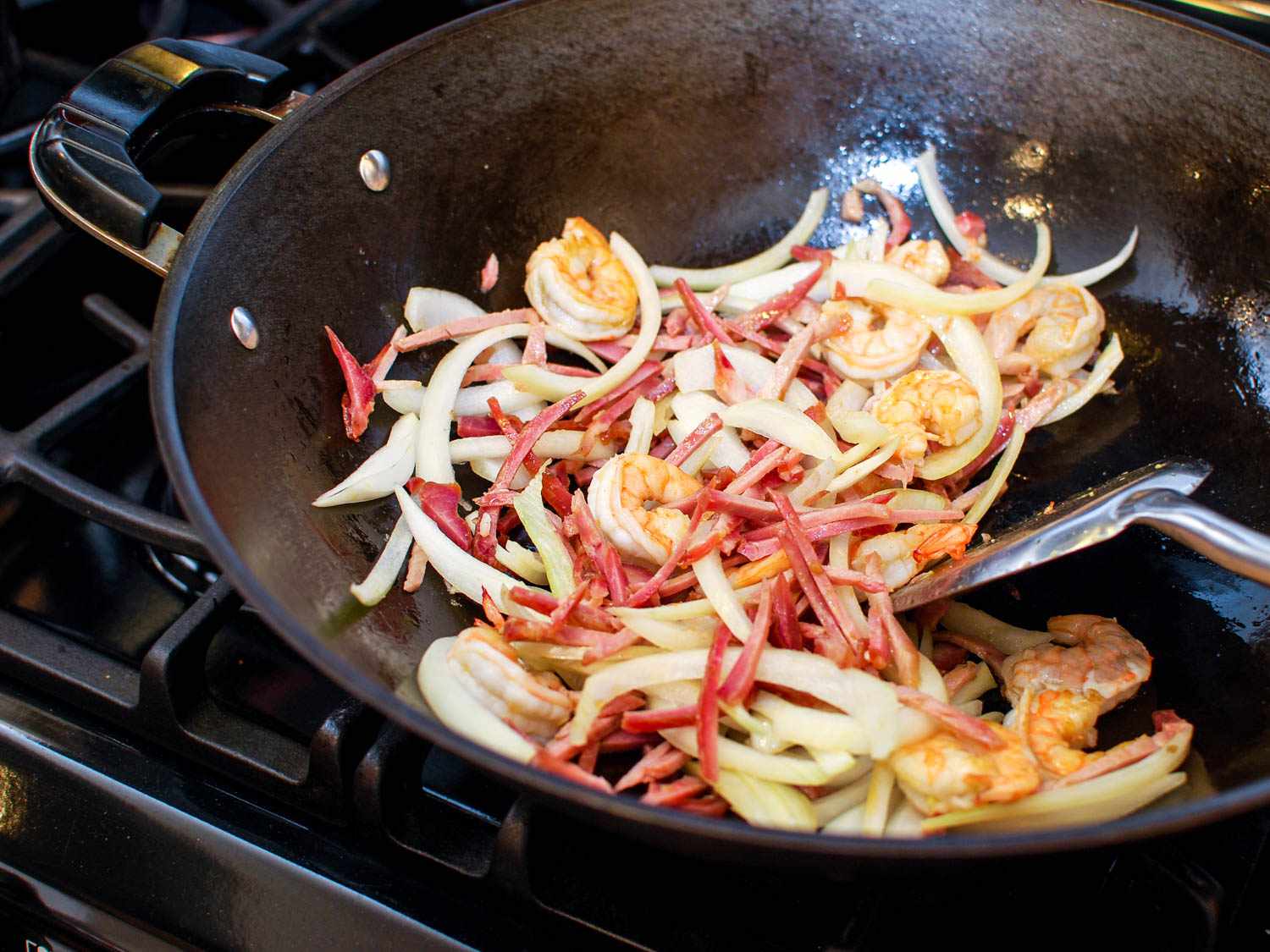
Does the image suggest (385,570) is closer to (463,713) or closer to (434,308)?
(463,713)

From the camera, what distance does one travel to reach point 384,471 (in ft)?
5.28

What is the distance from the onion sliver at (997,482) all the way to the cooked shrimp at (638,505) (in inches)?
20.8

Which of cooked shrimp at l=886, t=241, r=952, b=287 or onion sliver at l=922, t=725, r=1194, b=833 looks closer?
onion sliver at l=922, t=725, r=1194, b=833

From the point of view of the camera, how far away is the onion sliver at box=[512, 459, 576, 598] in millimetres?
1541

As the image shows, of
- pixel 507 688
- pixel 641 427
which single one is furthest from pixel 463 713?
pixel 641 427

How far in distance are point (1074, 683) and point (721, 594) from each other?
1.71 feet

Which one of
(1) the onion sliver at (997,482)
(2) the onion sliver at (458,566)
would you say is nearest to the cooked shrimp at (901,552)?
(1) the onion sliver at (997,482)

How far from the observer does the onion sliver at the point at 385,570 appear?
1.45m

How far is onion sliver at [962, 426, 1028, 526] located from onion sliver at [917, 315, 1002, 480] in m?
0.04

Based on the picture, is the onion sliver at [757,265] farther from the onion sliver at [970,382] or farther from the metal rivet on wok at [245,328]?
the metal rivet on wok at [245,328]

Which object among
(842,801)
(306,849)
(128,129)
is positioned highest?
(128,129)

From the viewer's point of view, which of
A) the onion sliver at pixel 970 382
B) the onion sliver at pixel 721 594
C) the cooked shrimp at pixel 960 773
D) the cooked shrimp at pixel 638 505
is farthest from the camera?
the onion sliver at pixel 970 382

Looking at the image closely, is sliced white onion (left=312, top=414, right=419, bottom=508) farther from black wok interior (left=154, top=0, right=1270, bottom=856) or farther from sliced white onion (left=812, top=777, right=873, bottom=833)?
sliced white onion (left=812, top=777, right=873, bottom=833)

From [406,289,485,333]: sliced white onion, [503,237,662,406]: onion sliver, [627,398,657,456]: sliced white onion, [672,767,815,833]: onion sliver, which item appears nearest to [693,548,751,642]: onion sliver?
[672,767,815,833]: onion sliver
